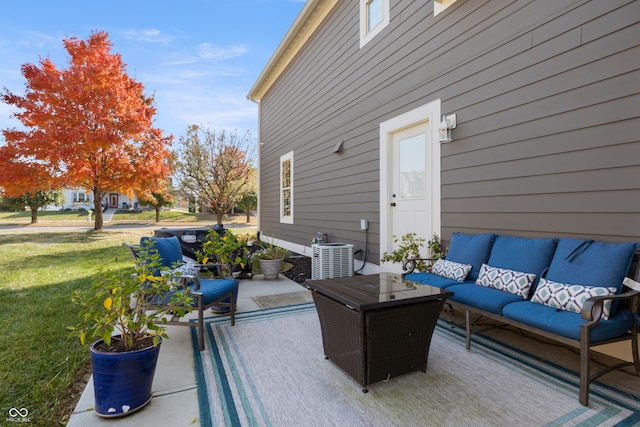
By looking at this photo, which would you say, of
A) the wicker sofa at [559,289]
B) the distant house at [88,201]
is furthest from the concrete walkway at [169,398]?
the distant house at [88,201]

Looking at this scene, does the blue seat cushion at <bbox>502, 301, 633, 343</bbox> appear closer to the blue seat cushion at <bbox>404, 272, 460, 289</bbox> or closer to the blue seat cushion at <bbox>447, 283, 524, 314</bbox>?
the blue seat cushion at <bbox>447, 283, 524, 314</bbox>

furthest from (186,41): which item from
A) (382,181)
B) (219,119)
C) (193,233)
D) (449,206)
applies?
(449,206)

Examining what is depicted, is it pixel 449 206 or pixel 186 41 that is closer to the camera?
pixel 449 206

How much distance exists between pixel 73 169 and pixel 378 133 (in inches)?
376

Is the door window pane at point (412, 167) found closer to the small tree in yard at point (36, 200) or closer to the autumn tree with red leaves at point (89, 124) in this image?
the autumn tree with red leaves at point (89, 124)

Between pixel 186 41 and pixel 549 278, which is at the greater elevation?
pixel 186 41

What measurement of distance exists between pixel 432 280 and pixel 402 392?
1344mm

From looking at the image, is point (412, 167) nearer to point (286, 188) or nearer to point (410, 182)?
point (410, 182)

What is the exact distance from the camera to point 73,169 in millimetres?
9719

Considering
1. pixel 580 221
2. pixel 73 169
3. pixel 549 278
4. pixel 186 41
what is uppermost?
pixel 186 41

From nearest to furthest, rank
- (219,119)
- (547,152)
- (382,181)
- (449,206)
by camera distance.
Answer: (547,152) → (449,206) → (382,181) → (219,119)

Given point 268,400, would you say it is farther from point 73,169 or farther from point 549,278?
point 73,169

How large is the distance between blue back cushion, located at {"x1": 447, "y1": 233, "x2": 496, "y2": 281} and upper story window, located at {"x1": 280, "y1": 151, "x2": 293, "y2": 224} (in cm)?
546

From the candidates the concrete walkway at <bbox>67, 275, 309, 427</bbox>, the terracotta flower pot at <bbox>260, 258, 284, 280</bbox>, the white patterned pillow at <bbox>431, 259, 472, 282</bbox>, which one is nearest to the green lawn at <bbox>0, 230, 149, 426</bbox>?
the concrete walkway at <bbox>67, 275, 309, 427</bbox>
